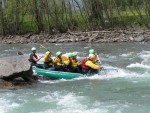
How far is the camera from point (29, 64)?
14922 millimetres

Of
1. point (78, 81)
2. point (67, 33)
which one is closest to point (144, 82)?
point (78, 81)

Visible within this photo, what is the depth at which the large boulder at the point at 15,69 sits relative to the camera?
14617mm

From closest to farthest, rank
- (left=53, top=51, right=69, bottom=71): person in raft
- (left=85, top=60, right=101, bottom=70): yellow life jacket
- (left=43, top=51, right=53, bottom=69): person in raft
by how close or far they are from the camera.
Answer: (left=85, top=60, right=101, bottom=70): yellow life jacket → (left=53, top=51, right=69, bottom=71): person in raft → (left=43, top=51, right=53, bottom=69): person in raft

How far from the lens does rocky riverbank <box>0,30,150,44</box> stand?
29906mm

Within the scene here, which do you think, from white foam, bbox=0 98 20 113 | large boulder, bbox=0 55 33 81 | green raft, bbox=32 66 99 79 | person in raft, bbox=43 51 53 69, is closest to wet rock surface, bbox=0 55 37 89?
large boulder, bbox=0 55 33 81

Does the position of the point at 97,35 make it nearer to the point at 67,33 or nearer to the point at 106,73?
the point at 67,33

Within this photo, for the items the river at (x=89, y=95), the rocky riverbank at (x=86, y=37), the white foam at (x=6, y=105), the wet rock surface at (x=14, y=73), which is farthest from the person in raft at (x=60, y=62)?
the rocky riverbank at (x=86, y=37)

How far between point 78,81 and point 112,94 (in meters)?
2.72

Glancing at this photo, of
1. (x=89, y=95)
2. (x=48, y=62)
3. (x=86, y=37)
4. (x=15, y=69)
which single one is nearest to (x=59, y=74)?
(x=48, y=62)

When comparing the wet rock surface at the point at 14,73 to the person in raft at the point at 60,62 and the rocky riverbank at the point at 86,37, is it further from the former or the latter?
the rocky riverbank at the point at 86,37

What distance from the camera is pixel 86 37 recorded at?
31.7 metres

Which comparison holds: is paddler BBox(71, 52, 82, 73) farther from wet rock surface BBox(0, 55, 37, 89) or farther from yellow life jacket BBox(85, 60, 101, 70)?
wet rock surface BBox(0, 55, 37, 89)

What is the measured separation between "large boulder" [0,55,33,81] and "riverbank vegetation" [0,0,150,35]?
65.9 ft

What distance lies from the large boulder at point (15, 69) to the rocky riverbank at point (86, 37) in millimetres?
15672
